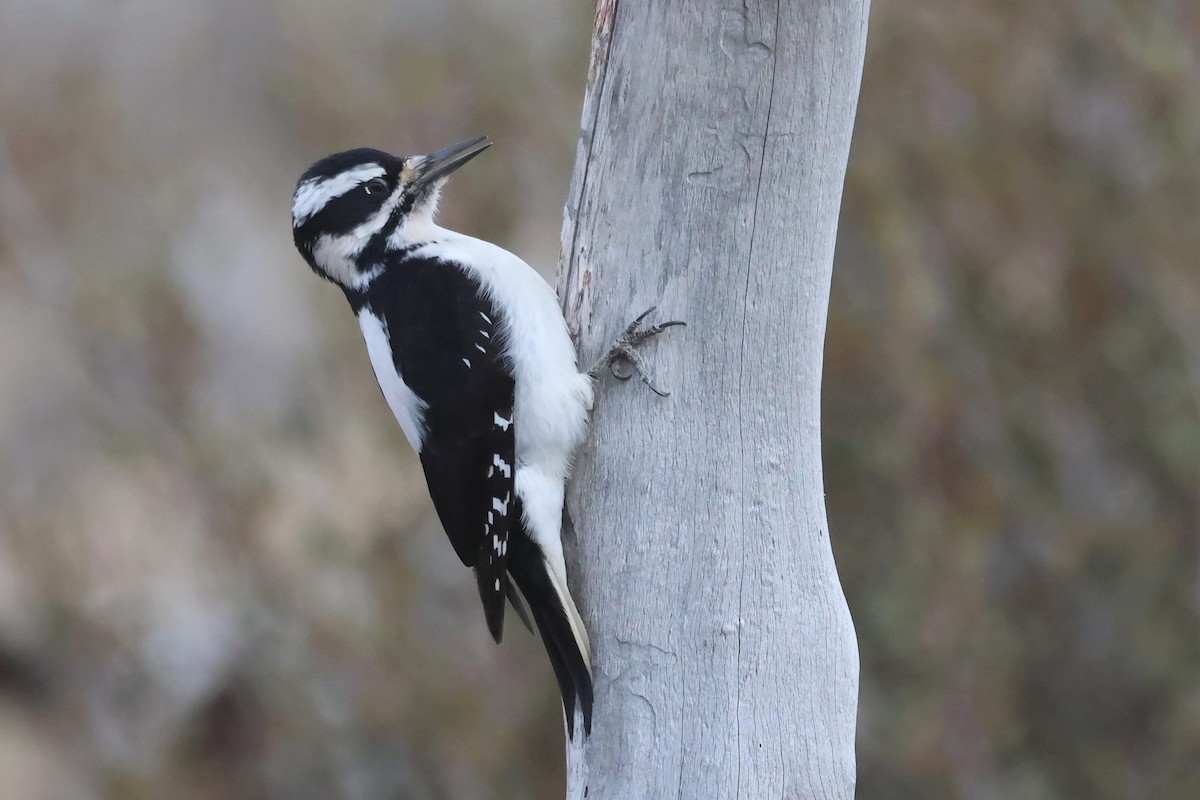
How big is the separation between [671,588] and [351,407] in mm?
2942

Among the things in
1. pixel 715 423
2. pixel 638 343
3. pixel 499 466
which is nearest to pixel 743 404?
pixel 715 423

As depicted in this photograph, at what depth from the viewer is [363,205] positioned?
2.86 metres

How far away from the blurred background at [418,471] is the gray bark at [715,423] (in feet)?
7.55

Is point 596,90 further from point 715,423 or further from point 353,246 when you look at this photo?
point 353,246

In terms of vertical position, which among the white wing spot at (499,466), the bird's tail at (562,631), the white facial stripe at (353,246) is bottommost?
the bird's tail at (562,631)

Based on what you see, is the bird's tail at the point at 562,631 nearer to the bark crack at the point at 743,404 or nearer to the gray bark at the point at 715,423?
the gray bark at the point at 715,423

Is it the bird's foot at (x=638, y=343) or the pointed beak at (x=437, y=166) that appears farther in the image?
the pointed beak at (x=437, y=166)

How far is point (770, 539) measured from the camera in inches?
93.7

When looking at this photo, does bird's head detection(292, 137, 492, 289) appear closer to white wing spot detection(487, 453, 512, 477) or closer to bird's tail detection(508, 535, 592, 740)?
white wing spot detection(487, 453, 512, 477)

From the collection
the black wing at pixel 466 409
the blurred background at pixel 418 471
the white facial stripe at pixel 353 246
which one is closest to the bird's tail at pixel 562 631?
the black wing at pixel 466 409

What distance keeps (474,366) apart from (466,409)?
10 centimetres

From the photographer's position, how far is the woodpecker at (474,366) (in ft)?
8.08

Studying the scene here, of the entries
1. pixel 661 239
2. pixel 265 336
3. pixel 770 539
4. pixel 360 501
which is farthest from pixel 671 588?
pixel 265 336

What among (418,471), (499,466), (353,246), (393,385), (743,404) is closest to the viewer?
(743,404)
